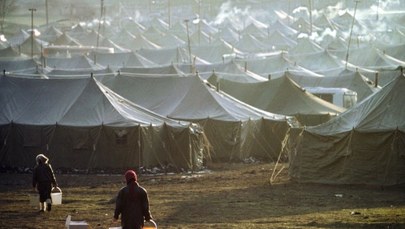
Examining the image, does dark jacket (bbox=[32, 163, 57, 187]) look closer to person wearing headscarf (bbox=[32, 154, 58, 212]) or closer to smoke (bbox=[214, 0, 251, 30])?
person wearing headscarf (bbox=[32, 154, 58, 212])

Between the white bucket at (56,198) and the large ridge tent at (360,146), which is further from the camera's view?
the large ridge tent at (360,146)

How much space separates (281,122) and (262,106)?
5182mm

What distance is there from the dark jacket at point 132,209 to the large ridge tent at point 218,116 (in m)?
20.9

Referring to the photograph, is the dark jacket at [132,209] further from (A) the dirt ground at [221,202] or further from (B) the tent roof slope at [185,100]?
(B) the tent roof slope at [185,100]

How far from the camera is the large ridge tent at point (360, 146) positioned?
89.2 ft

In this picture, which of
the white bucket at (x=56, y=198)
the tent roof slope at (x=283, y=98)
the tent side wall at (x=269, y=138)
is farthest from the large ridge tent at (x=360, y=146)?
the tent roof slope at (x=283, y=98)

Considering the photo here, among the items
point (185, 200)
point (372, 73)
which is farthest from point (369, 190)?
point (372, 73)

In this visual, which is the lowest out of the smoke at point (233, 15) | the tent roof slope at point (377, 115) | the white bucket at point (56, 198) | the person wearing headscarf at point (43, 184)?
the smoke at point (233, 15)

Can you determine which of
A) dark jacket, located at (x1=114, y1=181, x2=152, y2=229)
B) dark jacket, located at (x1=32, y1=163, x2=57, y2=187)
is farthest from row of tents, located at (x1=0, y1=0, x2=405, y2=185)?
dark jacket, located at (x1=114, y1=181, x2=152, y2=229)

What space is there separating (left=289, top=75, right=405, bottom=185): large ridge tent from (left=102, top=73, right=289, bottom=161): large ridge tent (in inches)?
316

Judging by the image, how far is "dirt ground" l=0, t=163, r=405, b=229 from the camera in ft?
67.9

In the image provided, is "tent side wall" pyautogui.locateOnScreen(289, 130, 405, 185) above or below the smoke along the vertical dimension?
above

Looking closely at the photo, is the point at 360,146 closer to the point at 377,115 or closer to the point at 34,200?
the point at 377,115

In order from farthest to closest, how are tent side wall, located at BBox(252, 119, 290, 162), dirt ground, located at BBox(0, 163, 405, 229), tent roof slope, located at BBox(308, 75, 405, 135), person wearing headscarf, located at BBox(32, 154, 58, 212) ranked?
tent side wall, located at BBox(252, 119, 290, 162) < tent roof slope, located at BBox(308, 75, 405, 135) < person wearing headscarf, located at BBox(32, 154, 58, 212) < dirt ground, located at BBox(0, 163, 405, 229)
